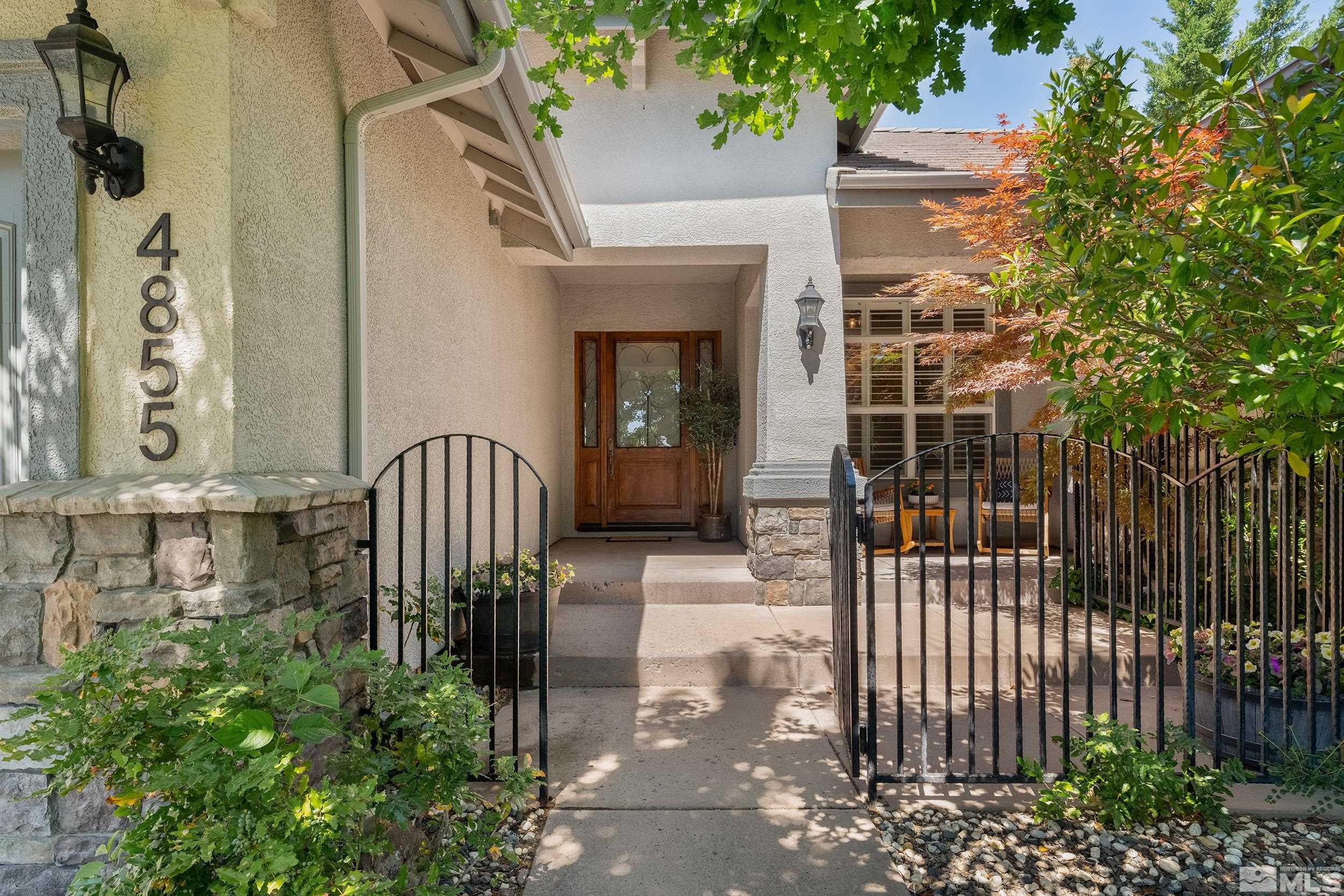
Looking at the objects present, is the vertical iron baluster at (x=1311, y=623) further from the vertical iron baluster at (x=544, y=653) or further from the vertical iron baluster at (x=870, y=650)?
the vertical iron baluster at (x=544, y=653)

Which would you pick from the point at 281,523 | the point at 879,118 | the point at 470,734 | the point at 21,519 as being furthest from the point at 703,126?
the point at 879,118

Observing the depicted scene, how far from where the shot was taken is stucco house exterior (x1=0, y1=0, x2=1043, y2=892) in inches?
76.0

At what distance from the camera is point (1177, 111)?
2375 mm

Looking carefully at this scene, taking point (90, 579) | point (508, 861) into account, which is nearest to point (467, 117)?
point (90, 579)

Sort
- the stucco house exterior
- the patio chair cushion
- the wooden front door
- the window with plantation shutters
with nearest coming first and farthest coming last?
the stucco house exterior, the patio chair cushion, the window with plantation shutters, the wooden front door

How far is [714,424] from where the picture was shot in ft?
23.9

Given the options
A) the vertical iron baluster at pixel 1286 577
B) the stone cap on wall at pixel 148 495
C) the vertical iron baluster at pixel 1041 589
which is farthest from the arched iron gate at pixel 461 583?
the vertical iron baluster at pixel 1286 577

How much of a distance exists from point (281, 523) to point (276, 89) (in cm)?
136

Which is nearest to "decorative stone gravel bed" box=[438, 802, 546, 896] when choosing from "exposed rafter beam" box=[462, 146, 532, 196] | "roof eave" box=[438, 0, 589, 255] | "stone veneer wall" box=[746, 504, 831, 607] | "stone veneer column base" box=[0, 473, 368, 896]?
"stone veneer column base" box=[0, 473, 368, 896]

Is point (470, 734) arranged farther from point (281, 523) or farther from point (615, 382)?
point (615, 382)

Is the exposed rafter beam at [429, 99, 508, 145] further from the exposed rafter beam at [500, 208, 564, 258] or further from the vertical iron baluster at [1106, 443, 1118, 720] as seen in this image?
Answer: the vertical iron baluster at [1106, 443, 1118, 720]

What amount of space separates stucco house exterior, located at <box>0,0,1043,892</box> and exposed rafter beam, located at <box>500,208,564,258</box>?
0.03 metres

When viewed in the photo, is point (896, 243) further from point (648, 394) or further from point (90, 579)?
point (90, 579)

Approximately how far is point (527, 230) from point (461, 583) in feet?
8.80
